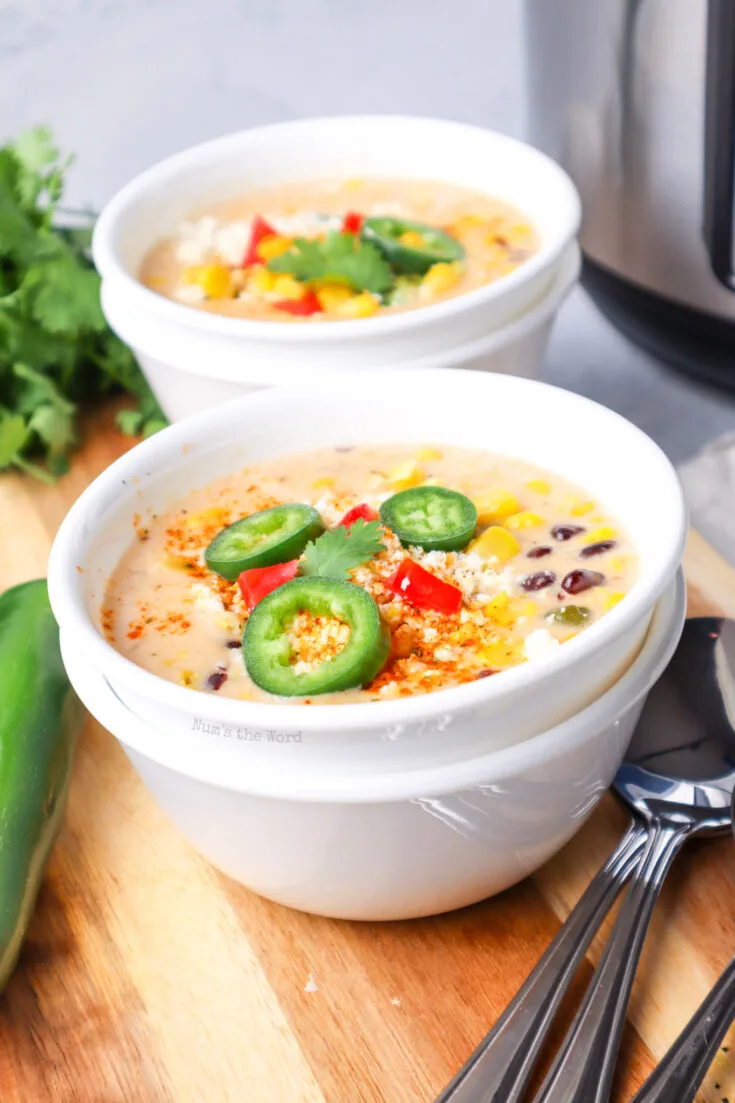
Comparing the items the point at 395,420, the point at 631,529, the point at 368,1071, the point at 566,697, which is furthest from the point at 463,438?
the point at 368,1071

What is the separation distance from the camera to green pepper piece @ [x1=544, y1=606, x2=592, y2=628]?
1807 millimetres

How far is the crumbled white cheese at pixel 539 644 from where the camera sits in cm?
173

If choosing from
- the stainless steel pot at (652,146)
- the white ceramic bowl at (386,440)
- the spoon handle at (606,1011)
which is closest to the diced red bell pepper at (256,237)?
the stainless steel pot at (652,146)

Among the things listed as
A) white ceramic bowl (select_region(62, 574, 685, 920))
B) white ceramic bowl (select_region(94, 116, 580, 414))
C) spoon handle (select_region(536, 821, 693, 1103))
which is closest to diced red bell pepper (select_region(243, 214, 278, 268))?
white ceramic bowl (select_region(94, 116, 580, 414))

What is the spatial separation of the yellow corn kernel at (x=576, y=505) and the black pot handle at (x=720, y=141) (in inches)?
41.8

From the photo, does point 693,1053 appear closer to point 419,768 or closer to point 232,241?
point 419,768

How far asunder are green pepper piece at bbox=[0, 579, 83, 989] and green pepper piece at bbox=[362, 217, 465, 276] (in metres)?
1.07

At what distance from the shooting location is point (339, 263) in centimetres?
281

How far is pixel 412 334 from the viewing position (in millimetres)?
2596

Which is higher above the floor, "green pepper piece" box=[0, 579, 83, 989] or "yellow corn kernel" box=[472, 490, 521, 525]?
"yellow corn kernel" box=[472, 490, 521, 525]

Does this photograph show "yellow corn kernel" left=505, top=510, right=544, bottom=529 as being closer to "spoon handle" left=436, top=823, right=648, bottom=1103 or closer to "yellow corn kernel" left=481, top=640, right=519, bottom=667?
"yellow corn kernel" left=481, top=640, right=519, bottom=667

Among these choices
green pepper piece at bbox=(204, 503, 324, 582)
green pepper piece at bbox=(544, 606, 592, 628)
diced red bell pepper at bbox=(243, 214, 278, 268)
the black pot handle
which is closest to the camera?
green pepper piece at bbox=(544, 606, 592, 628)

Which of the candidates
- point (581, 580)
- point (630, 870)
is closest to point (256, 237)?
point (581, 580)

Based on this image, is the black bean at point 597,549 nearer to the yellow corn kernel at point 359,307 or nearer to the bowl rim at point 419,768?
the bowl rim at point 419,768
